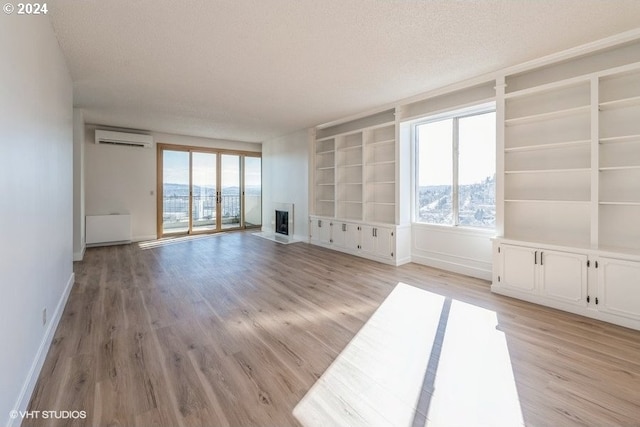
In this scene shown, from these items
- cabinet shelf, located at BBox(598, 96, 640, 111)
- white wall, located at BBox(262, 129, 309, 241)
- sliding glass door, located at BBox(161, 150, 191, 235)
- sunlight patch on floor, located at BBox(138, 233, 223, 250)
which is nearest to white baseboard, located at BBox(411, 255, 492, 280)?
cabinet shelf, located at BBox(598, 96, 640, 111)

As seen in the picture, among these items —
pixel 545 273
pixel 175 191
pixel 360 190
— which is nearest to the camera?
pixel 545 273

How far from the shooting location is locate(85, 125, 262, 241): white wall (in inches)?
245

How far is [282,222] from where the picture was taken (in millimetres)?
7539

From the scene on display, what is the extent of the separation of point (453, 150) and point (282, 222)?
459 centimetres

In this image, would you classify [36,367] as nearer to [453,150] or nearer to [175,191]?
[453,150]

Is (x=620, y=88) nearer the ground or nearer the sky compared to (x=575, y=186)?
nearer the sky

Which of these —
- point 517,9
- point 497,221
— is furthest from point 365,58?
point 497,221

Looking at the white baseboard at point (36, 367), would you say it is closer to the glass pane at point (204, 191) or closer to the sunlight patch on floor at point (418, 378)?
the sunlight patch on floor at point (418, 378)

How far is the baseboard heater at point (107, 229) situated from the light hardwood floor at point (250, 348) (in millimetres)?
2263

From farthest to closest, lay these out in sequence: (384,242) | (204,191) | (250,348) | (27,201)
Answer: (204,191) → (384,242) → (250,348) → (27,201)

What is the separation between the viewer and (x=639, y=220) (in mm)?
2723

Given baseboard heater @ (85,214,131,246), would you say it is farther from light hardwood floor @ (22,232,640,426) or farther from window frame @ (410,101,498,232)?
window frame @ (410,101,498,232)

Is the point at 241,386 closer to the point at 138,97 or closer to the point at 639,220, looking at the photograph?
the point at 639,220

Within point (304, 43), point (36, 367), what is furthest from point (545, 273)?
point (36, 367)
